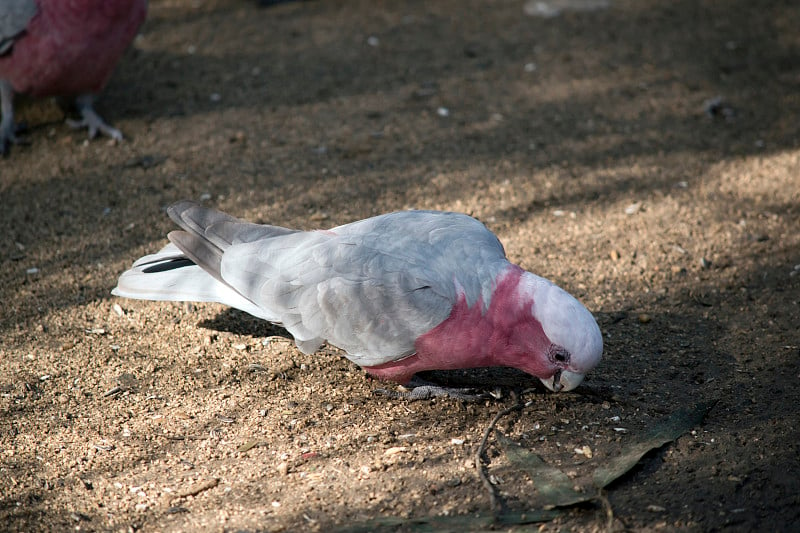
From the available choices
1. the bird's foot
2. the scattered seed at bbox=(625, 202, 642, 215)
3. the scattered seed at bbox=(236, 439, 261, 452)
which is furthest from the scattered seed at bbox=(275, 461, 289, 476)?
the scattered seed at bbox=(625, 202, 642, 215)

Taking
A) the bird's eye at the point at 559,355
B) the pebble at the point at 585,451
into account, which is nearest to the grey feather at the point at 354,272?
the bird's eye at the point at 559,355

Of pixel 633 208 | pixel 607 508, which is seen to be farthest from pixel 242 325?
pixel 633 208

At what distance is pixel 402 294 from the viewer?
3.06 metres

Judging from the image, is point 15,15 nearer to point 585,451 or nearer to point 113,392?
point 113,392

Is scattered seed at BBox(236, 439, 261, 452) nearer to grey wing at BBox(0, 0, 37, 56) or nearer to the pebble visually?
the pebble

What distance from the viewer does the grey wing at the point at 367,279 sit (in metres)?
3.07

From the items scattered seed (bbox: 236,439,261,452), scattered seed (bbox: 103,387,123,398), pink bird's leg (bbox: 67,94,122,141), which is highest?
pink bird's leg (bbox: 67,94,122,141)

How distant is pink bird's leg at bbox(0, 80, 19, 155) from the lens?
5.20m

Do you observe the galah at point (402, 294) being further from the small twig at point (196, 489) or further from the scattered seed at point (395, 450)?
the small twig at point (196, 489)

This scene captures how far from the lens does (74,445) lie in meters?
3.09

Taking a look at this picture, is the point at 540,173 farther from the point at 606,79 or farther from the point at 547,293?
the point at 547,293

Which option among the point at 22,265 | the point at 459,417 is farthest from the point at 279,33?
the point at 459,417

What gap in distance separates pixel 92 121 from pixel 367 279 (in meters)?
3.33

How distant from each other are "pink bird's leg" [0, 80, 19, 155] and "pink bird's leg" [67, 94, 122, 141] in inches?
17.5
